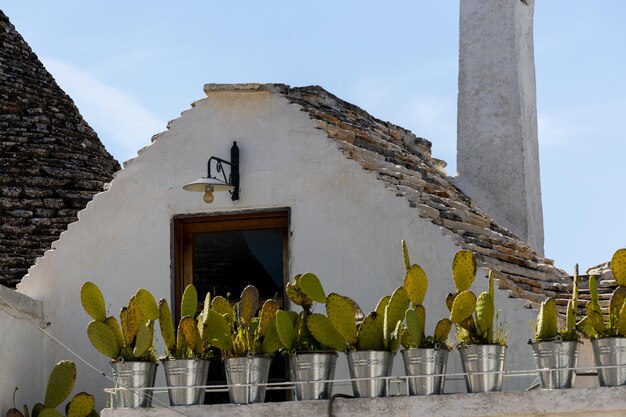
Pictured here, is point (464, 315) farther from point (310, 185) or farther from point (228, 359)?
point (310, 185)

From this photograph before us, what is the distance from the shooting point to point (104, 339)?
12.9 m

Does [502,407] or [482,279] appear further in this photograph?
[482,279]

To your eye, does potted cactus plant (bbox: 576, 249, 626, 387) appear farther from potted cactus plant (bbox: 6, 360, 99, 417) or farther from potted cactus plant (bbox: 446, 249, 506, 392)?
potted cactus plant (bbox: 6, 360, 99, 417)

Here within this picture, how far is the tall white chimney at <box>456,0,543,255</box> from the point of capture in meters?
18.0

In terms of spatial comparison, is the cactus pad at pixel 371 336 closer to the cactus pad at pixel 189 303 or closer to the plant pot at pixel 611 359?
the cactus pad at pixel 189 303

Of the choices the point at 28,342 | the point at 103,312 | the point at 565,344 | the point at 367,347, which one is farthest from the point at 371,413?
the point at 28,342

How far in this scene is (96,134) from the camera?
22484 millimetres

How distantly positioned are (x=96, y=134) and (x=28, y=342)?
804cm

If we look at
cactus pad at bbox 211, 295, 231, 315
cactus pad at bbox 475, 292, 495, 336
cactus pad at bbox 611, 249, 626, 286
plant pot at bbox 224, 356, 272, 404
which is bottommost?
plant pot at bbox 224, 356, 272, 404

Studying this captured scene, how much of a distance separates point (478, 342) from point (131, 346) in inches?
108

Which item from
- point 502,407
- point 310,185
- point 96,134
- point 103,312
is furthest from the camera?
point 96,134

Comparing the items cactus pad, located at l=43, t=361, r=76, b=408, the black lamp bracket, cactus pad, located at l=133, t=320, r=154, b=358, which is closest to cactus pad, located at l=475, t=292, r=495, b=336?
cactus pad, located at l=133, t=320, r=154, b=358

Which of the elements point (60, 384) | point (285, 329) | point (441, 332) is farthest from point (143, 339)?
point (441, 332)

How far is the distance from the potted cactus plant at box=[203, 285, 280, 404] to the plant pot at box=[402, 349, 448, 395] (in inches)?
43.0
